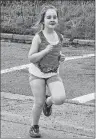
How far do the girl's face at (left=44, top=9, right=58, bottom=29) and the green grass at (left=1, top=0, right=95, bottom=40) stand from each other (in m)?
9.11

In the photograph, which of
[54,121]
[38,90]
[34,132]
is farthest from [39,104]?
[54,121]

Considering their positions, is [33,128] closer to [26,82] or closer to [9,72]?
[26,82]

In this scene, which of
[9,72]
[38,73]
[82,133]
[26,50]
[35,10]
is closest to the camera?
[38,73]

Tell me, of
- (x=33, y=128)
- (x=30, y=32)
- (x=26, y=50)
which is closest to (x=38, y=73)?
(x=33, y=128)

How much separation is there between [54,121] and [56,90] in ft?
3.29

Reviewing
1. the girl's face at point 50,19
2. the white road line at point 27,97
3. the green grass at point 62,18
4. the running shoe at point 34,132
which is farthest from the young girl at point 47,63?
the green grass at point 62,18

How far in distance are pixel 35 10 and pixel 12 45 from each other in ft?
9.53

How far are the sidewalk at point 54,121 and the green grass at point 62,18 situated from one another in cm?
779

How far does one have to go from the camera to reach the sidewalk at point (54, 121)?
18.0ft

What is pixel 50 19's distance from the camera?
5180 millimetres

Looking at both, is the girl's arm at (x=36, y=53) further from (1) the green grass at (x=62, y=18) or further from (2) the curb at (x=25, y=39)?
(1) the green grass at (x=62, y=18)

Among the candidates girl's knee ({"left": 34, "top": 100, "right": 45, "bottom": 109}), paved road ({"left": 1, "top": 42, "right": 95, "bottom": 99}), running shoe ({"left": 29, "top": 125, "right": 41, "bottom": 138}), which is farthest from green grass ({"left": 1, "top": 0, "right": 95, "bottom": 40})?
girl's knee ({"left": 34, "top": 100, "right": 45, "bottom": 109})

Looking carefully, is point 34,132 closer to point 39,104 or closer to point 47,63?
point 39,104

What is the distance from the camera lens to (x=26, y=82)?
8.81 metres
